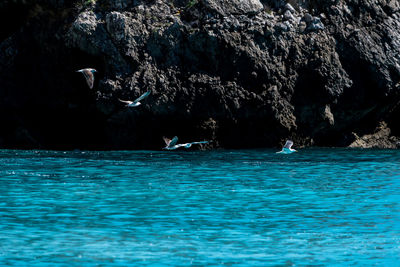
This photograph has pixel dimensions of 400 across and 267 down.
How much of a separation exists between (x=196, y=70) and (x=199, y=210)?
52.9 ft

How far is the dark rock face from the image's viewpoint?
3600cm

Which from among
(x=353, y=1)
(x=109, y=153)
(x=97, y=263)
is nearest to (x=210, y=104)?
(x=109, y=153)

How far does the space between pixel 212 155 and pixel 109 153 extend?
4407mm

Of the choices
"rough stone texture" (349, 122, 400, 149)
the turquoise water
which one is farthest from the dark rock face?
the turquoise water

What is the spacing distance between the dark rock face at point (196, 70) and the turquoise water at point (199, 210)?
3.71m

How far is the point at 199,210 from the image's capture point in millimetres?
20953

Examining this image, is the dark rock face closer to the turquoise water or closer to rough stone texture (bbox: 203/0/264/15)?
rough stone texture (bbox: 203/0/264/15)

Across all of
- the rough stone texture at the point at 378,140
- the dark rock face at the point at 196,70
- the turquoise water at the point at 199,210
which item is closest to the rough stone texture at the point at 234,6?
the dark rock face at the point at 196,70

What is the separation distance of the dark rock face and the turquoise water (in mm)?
3712

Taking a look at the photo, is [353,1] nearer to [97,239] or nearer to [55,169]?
[55,169]

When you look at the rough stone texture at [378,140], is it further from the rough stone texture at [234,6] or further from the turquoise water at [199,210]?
the rough stone texture at [234,6]

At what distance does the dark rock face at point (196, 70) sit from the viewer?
118 feet

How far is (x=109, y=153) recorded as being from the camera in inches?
1367

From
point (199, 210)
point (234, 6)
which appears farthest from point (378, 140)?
point (199, 210)
